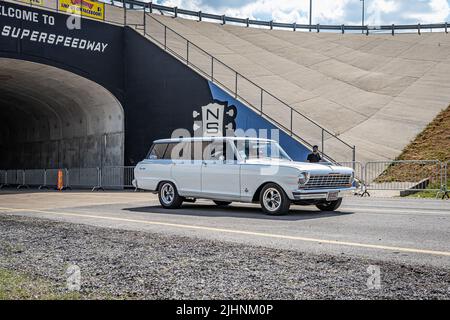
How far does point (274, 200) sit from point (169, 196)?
3.25 m

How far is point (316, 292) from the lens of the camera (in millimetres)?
4328

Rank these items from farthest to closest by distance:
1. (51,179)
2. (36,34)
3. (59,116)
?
(59,116), (51,179), (36,34)

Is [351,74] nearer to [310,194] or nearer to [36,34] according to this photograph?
[36,34]

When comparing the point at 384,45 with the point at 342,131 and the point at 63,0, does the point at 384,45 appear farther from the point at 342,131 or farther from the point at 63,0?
the point at 63,0

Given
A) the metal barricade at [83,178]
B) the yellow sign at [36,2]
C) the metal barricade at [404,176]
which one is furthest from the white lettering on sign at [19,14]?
the metal barricade at [404,176]

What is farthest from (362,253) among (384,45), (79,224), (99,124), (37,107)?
(384,45)

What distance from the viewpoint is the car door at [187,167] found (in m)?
12.2

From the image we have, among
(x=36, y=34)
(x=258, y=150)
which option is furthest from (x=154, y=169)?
(x=36, y=34)

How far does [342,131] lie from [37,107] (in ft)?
63.9

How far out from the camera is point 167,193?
12945mm

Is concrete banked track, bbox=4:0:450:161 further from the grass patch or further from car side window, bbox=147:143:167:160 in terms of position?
car side window, bbox=147:143:167:160

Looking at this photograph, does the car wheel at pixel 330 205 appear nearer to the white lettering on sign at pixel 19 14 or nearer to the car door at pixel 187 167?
the car door at pixel 187 167

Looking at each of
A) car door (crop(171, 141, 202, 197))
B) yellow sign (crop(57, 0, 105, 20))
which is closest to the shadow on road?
car door (crop(171, 141, 202, 197))

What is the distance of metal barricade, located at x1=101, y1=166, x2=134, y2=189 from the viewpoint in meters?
24.8
